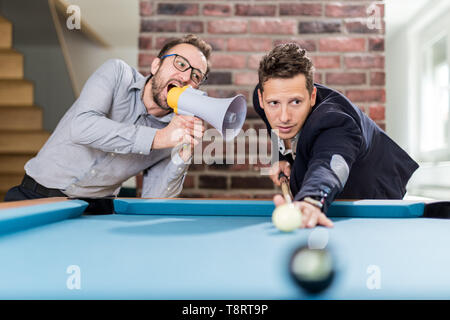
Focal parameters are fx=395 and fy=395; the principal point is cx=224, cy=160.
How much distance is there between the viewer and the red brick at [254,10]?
9.32ft

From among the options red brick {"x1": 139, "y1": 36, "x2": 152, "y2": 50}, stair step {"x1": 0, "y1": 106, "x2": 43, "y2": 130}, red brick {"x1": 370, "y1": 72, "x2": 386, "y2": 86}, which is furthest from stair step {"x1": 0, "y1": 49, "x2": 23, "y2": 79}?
red brick {"x1": 370, "y1": 72, "x2": 386, "y2": 86}

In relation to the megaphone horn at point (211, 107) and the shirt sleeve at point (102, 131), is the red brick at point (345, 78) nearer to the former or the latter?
the megaphone horn at point (211, 107)

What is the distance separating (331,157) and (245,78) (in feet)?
5.61

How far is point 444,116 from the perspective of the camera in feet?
12.1

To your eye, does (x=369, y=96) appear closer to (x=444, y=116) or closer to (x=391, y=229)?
(x=444, y=116)

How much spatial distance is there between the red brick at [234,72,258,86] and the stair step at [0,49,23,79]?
1.95m

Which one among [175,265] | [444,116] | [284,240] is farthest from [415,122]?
[175,265]

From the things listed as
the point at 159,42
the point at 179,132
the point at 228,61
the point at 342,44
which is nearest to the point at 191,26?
the point at 159,42

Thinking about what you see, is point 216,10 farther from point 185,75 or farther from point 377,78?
point 377,78

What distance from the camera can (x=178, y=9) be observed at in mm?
2828

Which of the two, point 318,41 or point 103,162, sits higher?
point 318,41

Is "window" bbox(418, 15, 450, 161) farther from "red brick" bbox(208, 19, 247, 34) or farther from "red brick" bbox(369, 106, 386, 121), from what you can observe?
"red brick" bbox(208, 19, 247, 34)

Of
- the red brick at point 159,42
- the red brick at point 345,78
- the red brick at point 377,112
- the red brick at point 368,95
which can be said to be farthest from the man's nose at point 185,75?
the red brick at point 377,112
